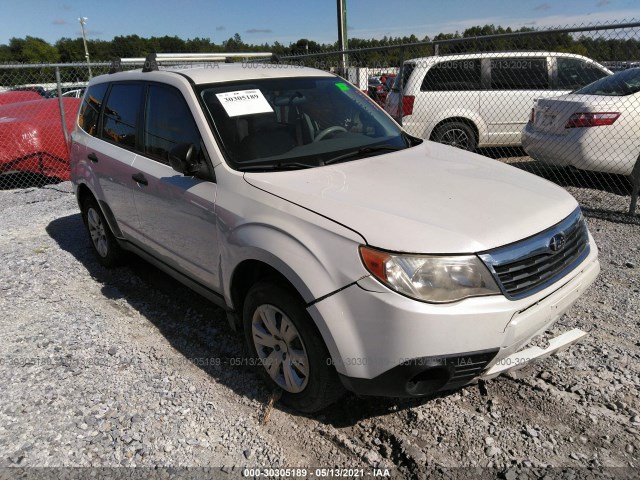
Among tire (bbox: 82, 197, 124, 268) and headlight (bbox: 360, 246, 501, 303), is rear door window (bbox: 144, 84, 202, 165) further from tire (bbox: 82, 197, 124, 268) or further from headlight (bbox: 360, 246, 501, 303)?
headlight (bbox: 360, 246, 501, 303)

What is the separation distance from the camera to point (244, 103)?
10.7 feet

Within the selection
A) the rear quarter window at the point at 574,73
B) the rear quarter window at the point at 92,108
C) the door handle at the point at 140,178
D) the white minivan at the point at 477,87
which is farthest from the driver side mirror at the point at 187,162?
the rear quarter window at the point at 574,73

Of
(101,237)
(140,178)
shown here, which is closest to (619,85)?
(140,178)

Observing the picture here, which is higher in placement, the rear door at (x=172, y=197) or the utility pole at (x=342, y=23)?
the utility pole at (x=342, y=23)

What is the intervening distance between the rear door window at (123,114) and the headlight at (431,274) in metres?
2.55

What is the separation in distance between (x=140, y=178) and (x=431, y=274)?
2428mm

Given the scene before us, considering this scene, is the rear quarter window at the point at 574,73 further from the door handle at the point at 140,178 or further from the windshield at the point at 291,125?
the door handle at the point at 140,178

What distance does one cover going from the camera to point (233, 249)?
283 centimetres

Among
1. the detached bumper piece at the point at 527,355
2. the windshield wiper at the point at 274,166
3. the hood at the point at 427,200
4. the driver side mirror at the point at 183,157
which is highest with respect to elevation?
the driver side mirror at the point at 183,157

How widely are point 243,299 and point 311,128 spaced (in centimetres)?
122

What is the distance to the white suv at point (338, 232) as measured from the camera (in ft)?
7.22

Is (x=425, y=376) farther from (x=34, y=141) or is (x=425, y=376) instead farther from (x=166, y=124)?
(x=34, y=141)

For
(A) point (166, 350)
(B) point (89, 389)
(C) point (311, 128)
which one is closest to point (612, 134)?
(C) point (311, 128)

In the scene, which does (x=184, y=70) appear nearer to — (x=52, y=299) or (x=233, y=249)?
(x=233, y=249)
